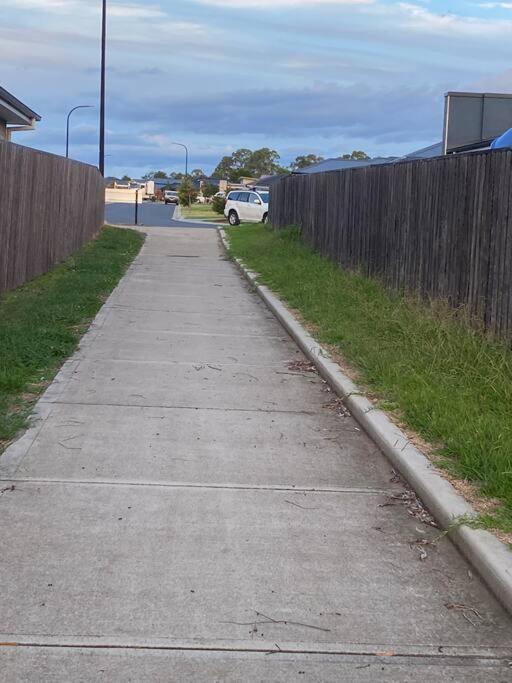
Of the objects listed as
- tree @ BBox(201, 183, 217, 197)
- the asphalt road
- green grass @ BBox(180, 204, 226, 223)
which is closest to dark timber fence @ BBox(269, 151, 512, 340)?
the asphalt road

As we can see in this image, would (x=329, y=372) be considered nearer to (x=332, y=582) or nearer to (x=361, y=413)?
(x=361, y=413)

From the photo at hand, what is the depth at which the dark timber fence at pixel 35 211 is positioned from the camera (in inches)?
505

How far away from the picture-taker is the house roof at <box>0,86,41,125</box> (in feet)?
62.2

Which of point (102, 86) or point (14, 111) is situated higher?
point (102, 86)

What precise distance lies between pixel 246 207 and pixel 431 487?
36893mm

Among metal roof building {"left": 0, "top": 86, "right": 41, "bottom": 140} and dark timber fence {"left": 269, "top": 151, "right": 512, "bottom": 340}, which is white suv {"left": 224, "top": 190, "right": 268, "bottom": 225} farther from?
dark timber fence {"left": 269, "top": 151, "right": 512, "bottom": 340}

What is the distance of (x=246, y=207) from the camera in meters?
41.3

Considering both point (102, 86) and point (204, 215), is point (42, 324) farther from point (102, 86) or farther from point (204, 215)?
point (204, 215)

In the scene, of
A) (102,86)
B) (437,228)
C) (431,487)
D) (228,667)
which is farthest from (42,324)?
(102,86)

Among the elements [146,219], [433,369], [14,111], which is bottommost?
[433,369]

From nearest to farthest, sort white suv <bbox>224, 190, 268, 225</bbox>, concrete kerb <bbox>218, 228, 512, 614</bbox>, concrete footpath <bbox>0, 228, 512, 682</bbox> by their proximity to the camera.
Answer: concrete footpath <bbox>0, 228, 512, 682</bbox> < concrete kerb <bbox>218, 228, 512, 614</bbox> < white suv <bbox>224, 190, 268, 225</bbox>

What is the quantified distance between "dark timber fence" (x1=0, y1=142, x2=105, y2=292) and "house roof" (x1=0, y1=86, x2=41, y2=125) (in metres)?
1.82

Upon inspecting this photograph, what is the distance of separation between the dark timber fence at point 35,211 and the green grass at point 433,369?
170 inches

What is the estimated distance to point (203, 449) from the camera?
6238 millimetres
